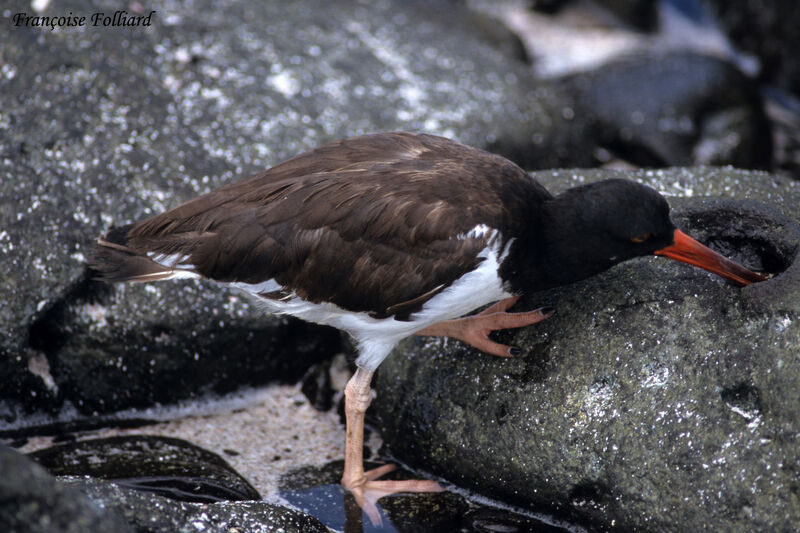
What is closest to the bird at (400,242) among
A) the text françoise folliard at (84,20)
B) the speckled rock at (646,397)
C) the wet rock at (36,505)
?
the speckled rock at (646,397)

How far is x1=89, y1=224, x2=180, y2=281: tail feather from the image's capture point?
419 cm

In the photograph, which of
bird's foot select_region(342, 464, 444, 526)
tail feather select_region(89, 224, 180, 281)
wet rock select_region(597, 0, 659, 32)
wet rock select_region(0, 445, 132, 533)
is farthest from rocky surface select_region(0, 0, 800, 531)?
wet rock select_region(597, 0, 659, 32)

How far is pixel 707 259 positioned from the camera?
3.82m

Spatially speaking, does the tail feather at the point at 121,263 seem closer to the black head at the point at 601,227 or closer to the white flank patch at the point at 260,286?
the white flank patch at the point at 260,286

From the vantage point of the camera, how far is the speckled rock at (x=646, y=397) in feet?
11.6

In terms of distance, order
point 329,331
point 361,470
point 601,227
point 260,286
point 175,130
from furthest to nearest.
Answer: point 175,130 → point 329,331 → point 361,470 → point 260,286 → point 601,227

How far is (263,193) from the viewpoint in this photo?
412 cm

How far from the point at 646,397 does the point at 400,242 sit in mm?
1320

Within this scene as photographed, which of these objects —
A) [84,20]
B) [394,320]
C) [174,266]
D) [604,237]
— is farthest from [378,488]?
[84,20]

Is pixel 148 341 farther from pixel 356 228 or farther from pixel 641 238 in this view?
pixel 641 238

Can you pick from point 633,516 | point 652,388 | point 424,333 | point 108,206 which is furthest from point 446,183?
point 108,206

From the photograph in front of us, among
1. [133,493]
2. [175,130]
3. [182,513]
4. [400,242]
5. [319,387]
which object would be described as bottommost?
[319,387]

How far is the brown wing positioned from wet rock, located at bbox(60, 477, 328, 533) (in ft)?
3.37

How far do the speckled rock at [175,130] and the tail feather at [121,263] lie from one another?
0.57m
